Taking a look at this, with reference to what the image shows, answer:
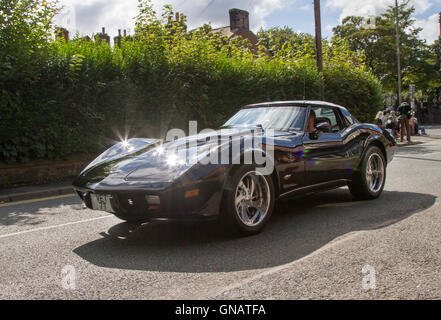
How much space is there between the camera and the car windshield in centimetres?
531

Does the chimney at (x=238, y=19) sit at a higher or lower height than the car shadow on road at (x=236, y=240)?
higher

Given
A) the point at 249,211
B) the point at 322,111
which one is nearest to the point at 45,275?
the point at 249,211

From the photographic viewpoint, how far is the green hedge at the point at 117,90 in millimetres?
9047

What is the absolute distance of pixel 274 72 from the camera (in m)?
14.5

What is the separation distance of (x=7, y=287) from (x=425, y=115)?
44.2 m

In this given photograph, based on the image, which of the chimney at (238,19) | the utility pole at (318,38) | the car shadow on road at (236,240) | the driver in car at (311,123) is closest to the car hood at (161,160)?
the driver in car at (311,123)

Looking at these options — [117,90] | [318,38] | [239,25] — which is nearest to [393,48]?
[239,25]

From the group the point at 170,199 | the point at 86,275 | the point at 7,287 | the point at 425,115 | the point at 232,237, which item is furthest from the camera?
the point at 425,115

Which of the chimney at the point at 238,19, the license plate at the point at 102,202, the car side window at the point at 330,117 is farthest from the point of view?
the chimney at the point at 238,19

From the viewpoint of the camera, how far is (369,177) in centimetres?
621

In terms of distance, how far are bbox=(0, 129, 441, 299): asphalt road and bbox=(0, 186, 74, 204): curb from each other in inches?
76.9

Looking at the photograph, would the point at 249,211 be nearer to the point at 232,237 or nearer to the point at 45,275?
the point at 232,237

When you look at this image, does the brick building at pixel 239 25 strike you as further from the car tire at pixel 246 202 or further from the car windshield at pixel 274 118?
the car tire at pixel 246 202
